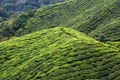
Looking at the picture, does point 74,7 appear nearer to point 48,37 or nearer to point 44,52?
point 48,37

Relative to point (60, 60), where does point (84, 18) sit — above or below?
above

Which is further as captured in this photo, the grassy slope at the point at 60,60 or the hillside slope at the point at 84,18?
the hillside slope at the point at 84,18

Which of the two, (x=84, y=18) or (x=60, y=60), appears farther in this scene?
(x=84, y=18)

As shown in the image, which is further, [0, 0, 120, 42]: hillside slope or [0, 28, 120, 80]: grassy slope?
[0, 0, 120, 42]: hillside slope

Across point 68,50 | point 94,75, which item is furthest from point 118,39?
point 94,75

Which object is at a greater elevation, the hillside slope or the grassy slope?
the hillside slope
